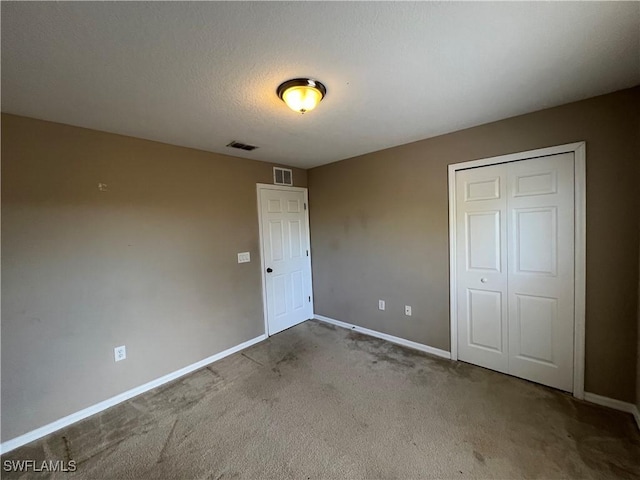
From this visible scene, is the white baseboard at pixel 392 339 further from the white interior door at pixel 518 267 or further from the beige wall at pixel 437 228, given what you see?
the white interior door at pixel 518 267

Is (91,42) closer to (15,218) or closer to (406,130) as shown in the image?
(15,218)

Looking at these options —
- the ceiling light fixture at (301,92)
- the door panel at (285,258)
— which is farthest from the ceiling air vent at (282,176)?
the ceiling light fixture at (301,92)

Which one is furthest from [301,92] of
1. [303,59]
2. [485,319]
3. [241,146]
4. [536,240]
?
[485,319]

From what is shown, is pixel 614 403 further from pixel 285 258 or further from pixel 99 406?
pixel 99 406

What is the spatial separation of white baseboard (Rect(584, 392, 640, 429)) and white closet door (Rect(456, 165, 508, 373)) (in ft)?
1.78

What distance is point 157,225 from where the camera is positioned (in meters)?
2.48

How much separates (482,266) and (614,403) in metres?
1.28

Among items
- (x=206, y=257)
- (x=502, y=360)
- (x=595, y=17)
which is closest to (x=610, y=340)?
(x=502, y=360)

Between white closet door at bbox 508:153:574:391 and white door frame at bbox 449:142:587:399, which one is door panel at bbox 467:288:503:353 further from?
white door frame at bbox 449:142:587:399

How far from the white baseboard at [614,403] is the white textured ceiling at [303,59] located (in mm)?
2250

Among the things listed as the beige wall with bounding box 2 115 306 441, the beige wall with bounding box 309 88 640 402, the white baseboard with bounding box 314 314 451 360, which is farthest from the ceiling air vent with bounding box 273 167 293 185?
the white baseboard with bounding box 314 314 451 360

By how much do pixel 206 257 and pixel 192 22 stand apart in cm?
219

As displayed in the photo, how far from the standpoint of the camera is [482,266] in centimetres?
247

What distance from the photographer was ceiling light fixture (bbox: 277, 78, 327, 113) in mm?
1557
